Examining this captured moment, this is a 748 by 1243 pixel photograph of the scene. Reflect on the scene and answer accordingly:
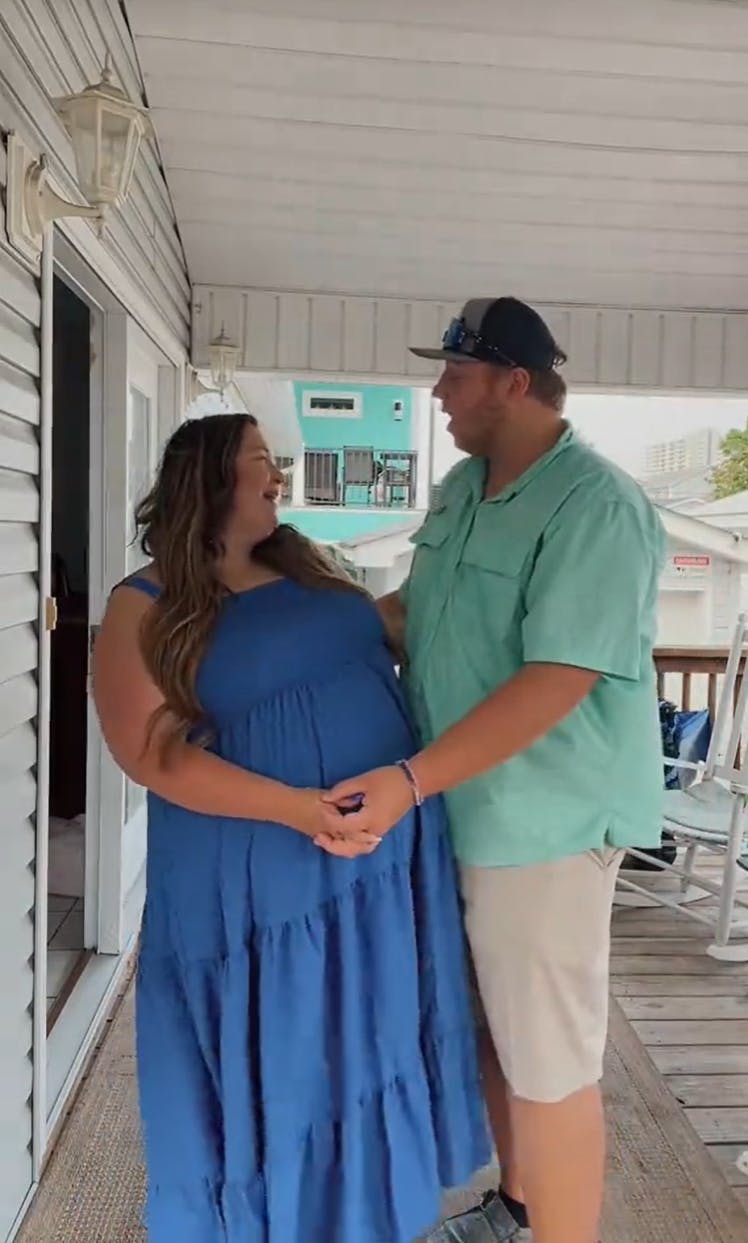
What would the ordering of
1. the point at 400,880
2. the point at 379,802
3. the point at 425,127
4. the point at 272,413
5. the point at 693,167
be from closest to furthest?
the point at 379,802, the point at 400,880, the point at 425,127, the point at 693,167, the point at 272,413

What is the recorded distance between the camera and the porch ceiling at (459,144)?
2.58 m

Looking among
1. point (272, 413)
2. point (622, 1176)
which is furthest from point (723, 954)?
point (272, 413)

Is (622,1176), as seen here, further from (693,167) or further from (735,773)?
(693,167)

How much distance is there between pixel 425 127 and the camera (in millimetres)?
2990

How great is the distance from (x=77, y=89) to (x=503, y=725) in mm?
1662

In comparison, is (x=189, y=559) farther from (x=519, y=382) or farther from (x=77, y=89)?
(x=77, y=89)

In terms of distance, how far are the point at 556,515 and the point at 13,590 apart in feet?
3.12

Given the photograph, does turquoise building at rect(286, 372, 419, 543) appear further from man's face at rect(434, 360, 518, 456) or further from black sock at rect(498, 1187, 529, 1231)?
black sock at rect(498, 1187, 529, 1231)

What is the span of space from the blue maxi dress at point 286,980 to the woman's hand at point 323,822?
0.06 m

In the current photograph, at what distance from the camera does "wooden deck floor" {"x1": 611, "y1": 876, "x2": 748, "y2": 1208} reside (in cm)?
222

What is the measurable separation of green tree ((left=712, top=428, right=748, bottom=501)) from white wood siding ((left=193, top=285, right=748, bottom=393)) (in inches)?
309

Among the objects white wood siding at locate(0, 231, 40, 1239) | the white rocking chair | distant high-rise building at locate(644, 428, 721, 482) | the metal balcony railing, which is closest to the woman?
white wood siding at locate(0, 231, 40, 1239)

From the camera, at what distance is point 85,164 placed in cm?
176

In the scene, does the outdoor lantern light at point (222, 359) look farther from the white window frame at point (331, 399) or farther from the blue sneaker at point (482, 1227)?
the blue sneaker at point (482, 1227)
